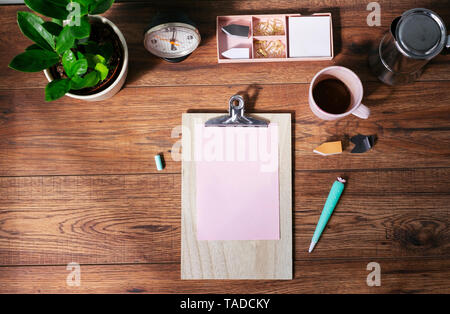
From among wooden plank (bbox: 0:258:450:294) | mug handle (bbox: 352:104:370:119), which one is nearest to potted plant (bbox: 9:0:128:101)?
wooden plank (bbox: 0:258:450:294)

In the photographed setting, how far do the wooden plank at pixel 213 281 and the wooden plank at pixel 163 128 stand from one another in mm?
261

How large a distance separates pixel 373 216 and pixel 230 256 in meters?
0.40

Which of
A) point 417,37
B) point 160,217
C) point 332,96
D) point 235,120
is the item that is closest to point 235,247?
point 160,217

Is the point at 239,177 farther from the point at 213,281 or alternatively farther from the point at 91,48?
the point at 91,48

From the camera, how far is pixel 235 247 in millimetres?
837

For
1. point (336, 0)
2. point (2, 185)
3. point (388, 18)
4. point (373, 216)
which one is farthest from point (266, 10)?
point (2, 185)

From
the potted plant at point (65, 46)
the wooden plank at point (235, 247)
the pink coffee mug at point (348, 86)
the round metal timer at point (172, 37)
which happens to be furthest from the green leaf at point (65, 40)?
the pink coffee mug at point (348, 86)

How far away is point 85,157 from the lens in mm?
849

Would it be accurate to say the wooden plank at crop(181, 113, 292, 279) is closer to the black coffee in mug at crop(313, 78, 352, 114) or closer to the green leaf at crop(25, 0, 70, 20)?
the black coffee in mug at crop(313, 78, 352, 114)

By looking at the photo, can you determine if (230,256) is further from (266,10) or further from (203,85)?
(266,10)

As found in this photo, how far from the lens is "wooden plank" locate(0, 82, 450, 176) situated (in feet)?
2.79

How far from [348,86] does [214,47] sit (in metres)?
0.37

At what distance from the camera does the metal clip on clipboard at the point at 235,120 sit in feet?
2.67

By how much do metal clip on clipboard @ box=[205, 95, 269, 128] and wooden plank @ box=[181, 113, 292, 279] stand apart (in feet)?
0.07
